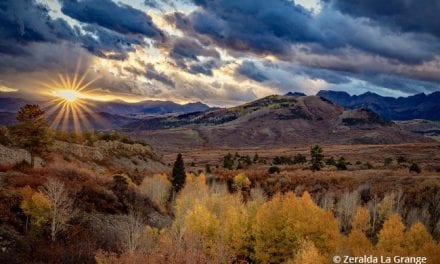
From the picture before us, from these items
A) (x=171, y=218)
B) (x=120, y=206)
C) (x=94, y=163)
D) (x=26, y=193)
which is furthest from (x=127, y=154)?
(x=26, y=193)

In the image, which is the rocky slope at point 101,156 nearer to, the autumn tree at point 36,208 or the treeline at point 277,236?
the autumn tree at point 36,208

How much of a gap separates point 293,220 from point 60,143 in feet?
255

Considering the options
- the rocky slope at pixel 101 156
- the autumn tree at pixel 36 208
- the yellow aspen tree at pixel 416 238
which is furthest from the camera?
the rocky slope at pixel 101 156

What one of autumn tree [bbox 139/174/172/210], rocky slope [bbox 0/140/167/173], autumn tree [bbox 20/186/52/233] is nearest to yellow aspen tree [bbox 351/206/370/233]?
autumn tree [bbox 139/174/172/210]

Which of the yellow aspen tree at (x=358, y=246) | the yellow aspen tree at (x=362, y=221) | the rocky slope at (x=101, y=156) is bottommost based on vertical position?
the yellow aspen tree at (x=362, y=221)

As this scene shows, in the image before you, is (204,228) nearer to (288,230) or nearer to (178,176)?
(288,230)

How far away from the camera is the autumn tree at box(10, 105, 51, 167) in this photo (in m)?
81.3

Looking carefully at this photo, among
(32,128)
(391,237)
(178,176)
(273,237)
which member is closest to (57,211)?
(273,237)

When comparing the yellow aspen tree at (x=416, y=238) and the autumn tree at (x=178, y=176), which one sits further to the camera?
the autumn tree at (x=178, y=176)

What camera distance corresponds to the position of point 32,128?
8269 centimetres

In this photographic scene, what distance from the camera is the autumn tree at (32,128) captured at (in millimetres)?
81312

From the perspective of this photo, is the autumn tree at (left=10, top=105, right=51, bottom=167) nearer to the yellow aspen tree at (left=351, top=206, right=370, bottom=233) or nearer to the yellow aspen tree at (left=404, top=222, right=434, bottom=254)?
the yellow aspen tree at (left=351, top=206, right=370, bottom=233)

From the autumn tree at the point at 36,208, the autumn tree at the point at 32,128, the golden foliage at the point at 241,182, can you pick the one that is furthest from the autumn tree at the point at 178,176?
the autumn tree at the point at 36,208

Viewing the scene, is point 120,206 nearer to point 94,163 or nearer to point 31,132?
point 31,132
